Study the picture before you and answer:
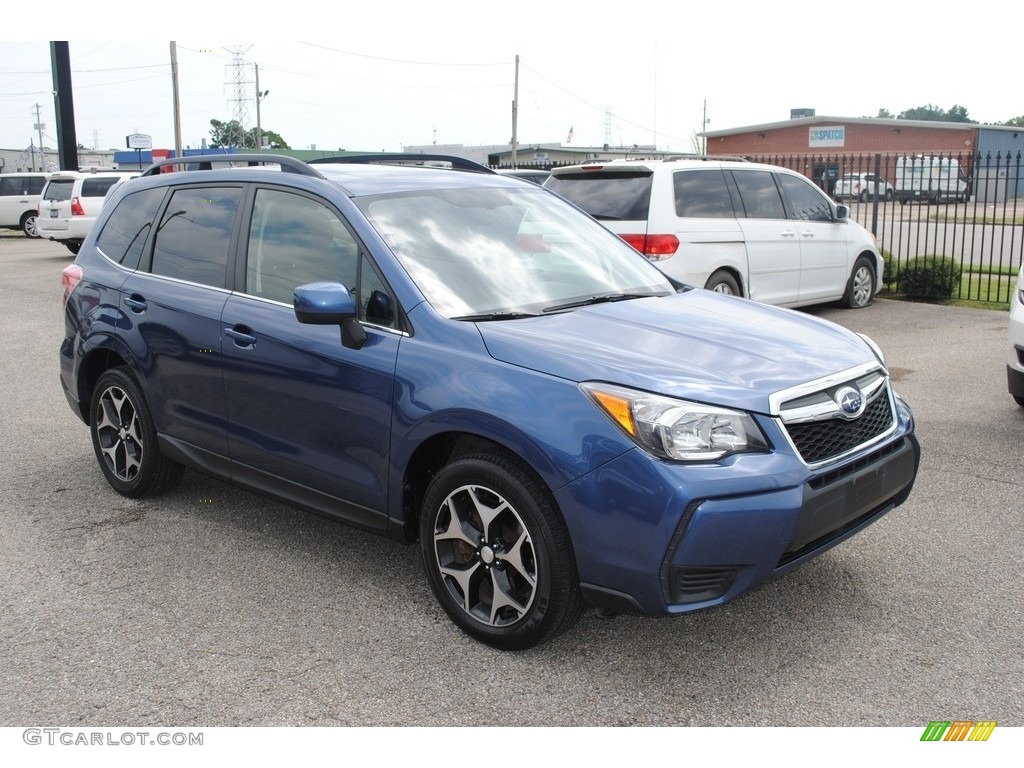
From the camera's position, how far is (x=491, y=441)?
3504 millimetres

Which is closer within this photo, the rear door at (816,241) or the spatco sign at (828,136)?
the rear door at (816,241)

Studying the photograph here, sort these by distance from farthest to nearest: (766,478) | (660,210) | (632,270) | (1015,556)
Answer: (660,210) < (632,270) < (1015,556) < (766,478)

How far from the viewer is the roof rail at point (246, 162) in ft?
14.7

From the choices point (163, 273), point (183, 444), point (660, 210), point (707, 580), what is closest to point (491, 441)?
point (707, 580)

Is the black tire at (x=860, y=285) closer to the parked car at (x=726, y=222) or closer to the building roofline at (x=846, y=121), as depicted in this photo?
the parked car at (x=726, y=222)

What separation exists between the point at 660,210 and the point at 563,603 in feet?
21.0

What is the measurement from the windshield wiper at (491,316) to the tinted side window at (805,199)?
749 cm

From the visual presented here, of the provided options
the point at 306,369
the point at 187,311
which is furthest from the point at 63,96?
the point at 306,369

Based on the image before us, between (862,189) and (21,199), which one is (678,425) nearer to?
(862,189)

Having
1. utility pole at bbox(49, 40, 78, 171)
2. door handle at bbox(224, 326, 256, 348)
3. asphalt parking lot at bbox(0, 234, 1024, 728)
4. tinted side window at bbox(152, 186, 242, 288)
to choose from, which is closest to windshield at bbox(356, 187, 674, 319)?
door handle at bbox(224, 326, 256, 348)

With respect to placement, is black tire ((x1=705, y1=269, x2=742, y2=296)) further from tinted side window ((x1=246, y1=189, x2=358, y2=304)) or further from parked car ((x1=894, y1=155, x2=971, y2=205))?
tinted side window ((x1=246, y1=189, x2=358, y2=304))

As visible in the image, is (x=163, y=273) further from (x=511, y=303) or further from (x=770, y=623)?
(x=770, y=623)

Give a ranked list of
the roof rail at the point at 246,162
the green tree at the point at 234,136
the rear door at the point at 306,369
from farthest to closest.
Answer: the green tree at the point at 234,136 → the roof rail at the point at 246,162 → the rear door at the point at 306,369
